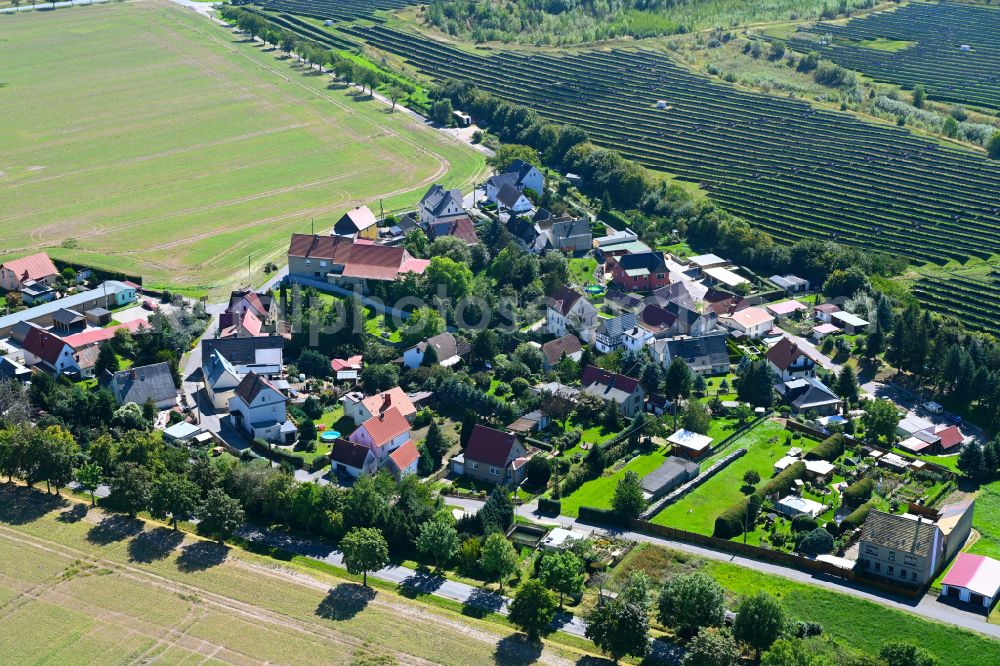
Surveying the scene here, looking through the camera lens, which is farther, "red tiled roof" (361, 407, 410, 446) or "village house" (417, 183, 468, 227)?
"village house" (417, 183, 468, 227)

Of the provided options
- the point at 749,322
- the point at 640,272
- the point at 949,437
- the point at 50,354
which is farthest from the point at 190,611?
the point at 640,272

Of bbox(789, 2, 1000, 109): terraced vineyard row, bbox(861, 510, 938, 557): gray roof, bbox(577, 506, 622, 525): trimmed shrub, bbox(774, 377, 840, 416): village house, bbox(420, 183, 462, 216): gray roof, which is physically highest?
bbox(789, 2, 1000, 109): terraced vineyard row

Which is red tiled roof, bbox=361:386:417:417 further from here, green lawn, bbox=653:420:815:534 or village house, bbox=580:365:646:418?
green lawn, bbox=653:420:815:534

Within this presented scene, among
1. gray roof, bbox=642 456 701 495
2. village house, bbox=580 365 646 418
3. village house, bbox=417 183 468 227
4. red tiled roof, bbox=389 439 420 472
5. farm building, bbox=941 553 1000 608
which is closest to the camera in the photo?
farm building, bbox=941 553 1000 608

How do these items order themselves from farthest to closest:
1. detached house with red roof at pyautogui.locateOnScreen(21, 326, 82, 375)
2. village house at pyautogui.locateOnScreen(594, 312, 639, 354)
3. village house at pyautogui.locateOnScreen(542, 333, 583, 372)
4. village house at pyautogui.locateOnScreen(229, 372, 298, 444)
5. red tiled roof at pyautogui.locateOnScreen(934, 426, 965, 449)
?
1. village house at pyautogui.locateOnScreen(594, 312, 639, 354)
2. village house at pyautogui.locateOnScreen(542, 333, 583, 372)
3. detached house with red roof at pyautogui.locateOnScreen(21, 326, 82, 375)
4. village house at pyautogui.locateOnScreen(229, 372, 298, 444)
5. red tiled roof at pyautogui.locateOnScreen(934, 426, 965, 449)

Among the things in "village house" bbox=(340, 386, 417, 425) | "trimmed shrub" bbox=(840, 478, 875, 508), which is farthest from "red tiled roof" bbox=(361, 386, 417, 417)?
"trimmed shrub" bbox=(840, 478, 875, 508)

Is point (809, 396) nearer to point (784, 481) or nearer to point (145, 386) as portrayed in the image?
point (784, 481)

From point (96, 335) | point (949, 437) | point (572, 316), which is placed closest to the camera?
point (949, 437)
